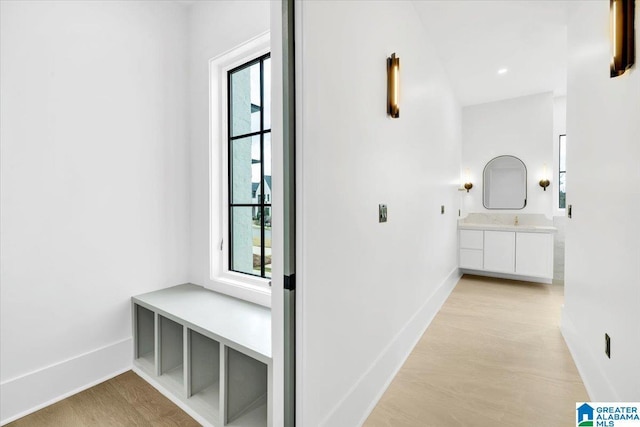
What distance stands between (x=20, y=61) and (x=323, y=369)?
2.26 m

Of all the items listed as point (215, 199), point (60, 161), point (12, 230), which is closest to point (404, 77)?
point (215, 199)

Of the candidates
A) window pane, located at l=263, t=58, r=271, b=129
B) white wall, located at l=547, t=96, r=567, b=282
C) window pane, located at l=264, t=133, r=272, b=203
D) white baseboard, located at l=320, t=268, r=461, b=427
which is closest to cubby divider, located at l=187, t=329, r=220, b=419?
white baseboard, located at l=320, t=268, r=461, b=427

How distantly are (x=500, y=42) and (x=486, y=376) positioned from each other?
9.85 ft

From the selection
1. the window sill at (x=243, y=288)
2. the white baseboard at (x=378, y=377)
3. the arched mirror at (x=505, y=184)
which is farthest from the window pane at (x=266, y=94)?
the arched mirror at (x=505, y=184)

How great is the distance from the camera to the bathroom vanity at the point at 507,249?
401 cm

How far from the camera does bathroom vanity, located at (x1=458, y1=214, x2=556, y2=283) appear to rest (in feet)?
13.2

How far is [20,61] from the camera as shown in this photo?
1.61 meters

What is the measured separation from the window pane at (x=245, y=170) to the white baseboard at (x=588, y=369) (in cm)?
230

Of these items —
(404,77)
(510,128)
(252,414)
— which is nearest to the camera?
(252,414)

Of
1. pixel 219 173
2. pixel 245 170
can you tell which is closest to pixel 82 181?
pixel 219 173

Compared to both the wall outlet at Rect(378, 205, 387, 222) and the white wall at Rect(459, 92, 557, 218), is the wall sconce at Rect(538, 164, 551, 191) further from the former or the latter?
the wall outlet at Rect(378, 205, 387, 222)

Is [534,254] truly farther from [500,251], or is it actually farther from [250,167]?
[250,167]

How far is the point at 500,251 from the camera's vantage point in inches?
169

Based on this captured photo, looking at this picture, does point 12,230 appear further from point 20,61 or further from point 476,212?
point 476,212
